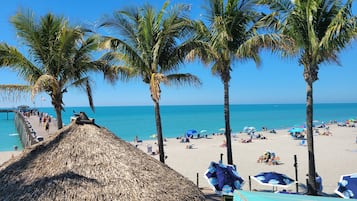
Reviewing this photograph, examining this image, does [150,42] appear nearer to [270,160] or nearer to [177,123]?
[270,160]

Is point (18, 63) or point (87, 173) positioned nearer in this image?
point (87, 173)

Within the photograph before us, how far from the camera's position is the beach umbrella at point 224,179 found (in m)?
8.69

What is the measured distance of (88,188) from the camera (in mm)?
5195

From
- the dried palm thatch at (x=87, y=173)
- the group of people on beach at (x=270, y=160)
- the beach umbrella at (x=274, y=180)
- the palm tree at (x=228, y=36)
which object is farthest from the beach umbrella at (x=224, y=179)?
the group of people on beach at (x=270, y=160)

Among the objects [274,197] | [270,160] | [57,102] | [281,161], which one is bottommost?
[281,161]

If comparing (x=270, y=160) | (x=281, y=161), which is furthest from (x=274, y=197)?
(x=281, y=161)

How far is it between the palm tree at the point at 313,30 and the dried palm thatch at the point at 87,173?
5565 millimetres

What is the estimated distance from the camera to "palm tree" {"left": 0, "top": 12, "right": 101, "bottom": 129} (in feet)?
29.1

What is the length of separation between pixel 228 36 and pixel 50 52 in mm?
6017

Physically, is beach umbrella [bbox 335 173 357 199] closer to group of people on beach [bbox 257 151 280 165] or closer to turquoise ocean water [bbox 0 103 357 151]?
group of people on beach [bbox 257 151 280 165]

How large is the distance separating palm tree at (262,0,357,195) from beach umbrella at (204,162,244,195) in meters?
2.45

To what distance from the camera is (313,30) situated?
8297 mm

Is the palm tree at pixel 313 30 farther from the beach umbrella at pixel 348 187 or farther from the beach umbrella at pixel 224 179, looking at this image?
the beach umbrella at pixel 224 179

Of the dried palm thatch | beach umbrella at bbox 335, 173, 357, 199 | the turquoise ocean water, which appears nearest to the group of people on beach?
beach umbrella at bbox 335, 173, 357, 199
